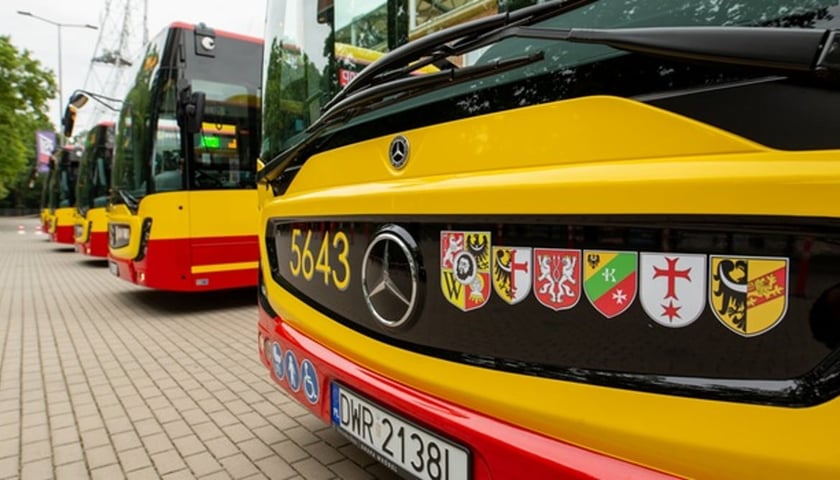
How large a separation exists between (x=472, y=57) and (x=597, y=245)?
2.13 feet

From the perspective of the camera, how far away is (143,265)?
5961 millimetres

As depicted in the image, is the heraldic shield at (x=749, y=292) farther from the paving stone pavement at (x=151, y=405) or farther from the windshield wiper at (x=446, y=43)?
the paving stone pavement at (x=151, y=405)

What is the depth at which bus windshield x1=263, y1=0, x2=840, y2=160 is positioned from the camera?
39.2 inches

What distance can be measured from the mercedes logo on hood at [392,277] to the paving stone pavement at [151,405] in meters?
1.15

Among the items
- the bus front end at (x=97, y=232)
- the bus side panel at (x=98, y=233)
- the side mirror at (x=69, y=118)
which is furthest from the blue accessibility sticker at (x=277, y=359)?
the bus side panel at (x=98, y=233)

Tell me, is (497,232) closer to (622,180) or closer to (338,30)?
(622,180)

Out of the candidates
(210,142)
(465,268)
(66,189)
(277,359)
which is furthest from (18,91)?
(465,268)

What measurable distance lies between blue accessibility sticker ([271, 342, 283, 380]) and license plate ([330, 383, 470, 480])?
48cm

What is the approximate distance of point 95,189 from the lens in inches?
453

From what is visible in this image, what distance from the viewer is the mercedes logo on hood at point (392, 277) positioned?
1.53m

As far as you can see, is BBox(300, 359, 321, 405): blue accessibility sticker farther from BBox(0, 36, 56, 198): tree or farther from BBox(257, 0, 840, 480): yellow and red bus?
BBox(0, 36, 56, 198): tree

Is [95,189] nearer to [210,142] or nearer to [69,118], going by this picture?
[69,118]

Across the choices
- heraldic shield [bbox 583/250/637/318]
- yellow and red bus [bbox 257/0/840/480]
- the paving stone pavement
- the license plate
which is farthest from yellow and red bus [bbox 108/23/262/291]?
heraldic shield [bbox 583/250/637/318]

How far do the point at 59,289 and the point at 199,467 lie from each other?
7894mm
